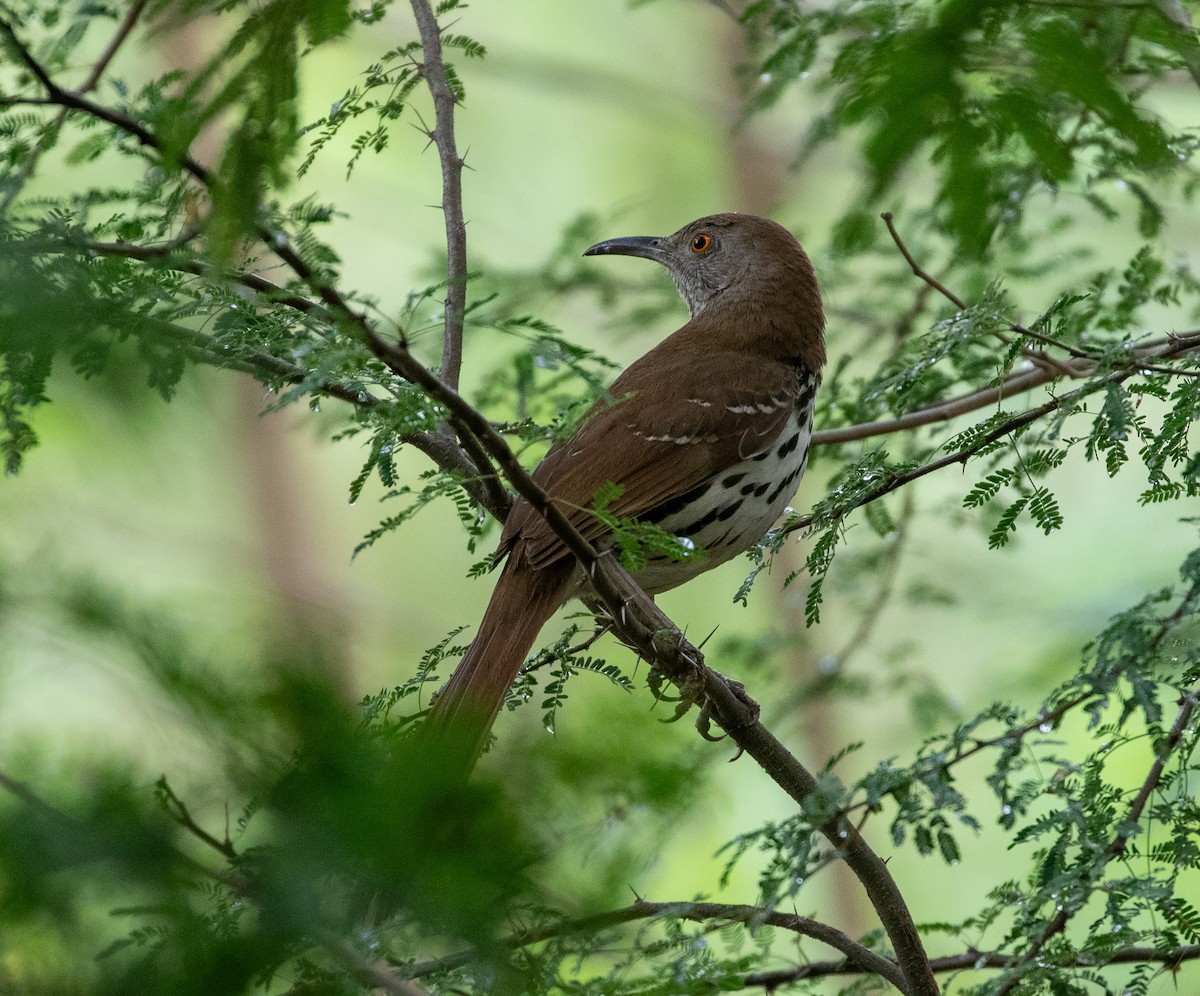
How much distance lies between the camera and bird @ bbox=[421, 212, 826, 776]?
11.1 ft

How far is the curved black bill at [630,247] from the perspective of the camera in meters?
5.27

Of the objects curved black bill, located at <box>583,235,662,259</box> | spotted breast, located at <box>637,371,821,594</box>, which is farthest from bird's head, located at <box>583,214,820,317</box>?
spotted breast, located at <box>637,371,821,594</box>

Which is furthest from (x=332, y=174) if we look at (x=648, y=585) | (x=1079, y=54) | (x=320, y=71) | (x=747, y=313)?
(x=1079, y=54)

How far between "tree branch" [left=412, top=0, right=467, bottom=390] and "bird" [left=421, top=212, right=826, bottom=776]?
1.22 feet

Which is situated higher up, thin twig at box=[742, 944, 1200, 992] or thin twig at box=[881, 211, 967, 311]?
thin twig at box=[881, 211, 967, 311]

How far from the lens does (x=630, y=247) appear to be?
17.6ft

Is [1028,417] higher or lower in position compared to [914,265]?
lower

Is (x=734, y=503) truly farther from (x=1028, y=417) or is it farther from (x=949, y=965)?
(x=949, y=965)

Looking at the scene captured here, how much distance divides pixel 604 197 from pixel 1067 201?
7.73 meters

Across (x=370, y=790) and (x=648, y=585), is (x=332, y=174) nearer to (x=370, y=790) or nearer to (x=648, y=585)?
(x=648, y=585)

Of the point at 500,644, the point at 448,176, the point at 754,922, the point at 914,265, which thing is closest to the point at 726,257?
the point at 448,176

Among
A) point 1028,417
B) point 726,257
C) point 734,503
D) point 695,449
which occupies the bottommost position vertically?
point 1028,417

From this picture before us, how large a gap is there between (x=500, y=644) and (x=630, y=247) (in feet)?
8.35

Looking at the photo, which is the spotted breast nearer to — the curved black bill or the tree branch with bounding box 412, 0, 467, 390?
the tree branch with bounding box 412, 0, 467, 390
